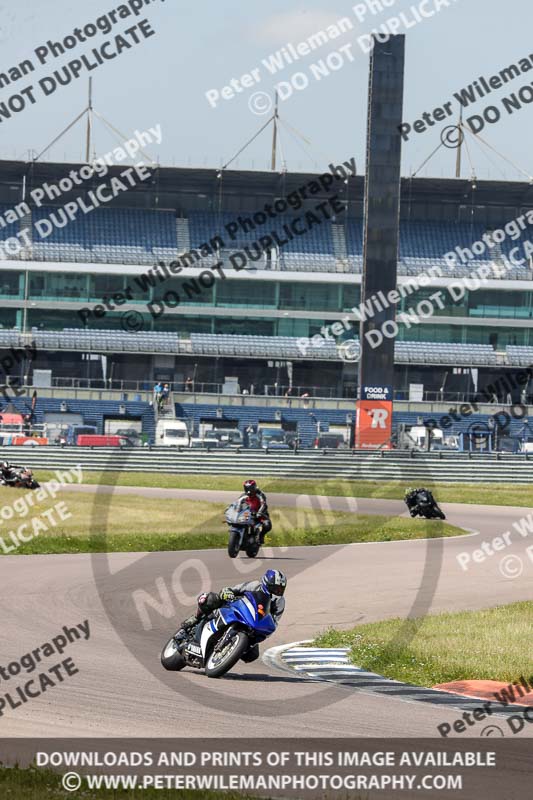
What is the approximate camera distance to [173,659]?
1305 centimetres

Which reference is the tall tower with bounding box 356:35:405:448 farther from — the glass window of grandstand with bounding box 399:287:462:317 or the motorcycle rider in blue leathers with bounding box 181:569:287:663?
the motorcycle rider in blue leathers with bounding box 181:569:287:663

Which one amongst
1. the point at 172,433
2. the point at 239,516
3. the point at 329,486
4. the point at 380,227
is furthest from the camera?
the point at 172,433

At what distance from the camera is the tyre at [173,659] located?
42.7 feet

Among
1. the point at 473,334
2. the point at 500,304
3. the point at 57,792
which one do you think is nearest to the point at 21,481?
the point at 57,792

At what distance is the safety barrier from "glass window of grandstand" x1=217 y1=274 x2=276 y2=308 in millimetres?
22765

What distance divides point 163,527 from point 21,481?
9.52 metres

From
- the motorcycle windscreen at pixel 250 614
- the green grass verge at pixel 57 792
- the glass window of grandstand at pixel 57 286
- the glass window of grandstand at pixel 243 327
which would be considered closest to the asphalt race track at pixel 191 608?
the motorcycle windscreen at pixel 250 614

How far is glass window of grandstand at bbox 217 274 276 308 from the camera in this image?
75375 millimetres

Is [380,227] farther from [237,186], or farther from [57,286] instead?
[57,286]

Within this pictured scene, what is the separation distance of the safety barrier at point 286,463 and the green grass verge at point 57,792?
4087 centimetres

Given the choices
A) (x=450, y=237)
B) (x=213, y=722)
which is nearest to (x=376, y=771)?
(x=213, y=722)

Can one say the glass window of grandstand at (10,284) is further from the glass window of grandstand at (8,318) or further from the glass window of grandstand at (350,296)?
the glass window of grandstand at (350,296)

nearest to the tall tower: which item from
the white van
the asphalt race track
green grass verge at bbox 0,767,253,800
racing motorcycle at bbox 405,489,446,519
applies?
the white van

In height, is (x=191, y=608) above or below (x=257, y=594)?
below
